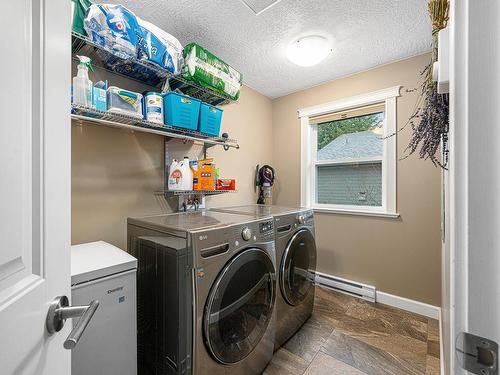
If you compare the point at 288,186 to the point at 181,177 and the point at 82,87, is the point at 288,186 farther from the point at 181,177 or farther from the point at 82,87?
the point at 82,87

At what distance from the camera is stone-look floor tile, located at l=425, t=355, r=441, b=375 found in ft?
4.84

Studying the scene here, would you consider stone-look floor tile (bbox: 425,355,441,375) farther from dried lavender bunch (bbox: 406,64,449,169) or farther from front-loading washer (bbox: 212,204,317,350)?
dried lavender bunch (bbox: 406,64,449,169)

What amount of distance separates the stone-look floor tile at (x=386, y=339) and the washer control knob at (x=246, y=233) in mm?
1295

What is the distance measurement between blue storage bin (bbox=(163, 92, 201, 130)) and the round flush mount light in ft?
3.13

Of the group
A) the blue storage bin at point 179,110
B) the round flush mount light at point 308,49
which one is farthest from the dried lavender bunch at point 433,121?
the blue storage bin at point 179,110

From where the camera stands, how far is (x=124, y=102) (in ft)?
4.42

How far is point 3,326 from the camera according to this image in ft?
1.20

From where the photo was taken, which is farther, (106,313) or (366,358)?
(366,358)

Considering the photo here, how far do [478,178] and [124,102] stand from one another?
157 cm

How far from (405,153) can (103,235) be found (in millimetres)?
2668

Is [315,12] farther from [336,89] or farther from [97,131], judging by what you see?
[97,131]

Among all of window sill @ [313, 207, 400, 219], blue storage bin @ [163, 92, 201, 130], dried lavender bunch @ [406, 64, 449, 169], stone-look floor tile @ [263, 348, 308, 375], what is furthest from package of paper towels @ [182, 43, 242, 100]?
stone-look floor tile @ [263, 348, 308, 375]

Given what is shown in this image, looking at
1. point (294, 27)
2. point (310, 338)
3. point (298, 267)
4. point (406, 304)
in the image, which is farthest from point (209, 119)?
point (406, 304)

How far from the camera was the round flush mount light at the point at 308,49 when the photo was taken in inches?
70.9
